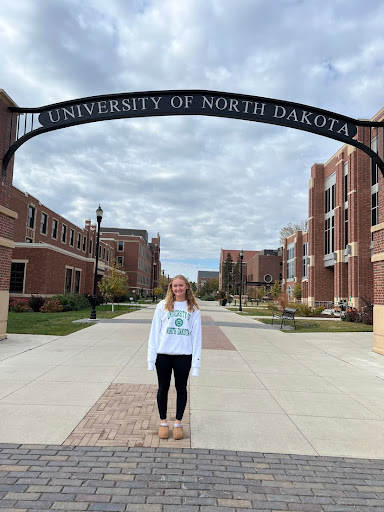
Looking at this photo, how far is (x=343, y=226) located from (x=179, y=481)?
1372 inches

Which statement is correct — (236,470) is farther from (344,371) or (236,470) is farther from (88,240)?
(88,240)

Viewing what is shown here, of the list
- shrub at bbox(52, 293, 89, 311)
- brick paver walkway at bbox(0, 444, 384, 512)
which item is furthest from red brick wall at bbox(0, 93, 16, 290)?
shrub at bbox(52, 293, 89, 311)

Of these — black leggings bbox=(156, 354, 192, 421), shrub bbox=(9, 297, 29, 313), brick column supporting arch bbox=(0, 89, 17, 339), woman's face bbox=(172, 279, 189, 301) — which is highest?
brick column supporting arch bbox=(0, 89, 17, 339)

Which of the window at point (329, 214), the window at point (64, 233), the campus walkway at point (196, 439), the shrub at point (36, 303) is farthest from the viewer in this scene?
the window at point (64, 233)

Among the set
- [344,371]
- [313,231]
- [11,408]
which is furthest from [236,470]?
[313,231]

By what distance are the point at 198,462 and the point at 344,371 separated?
5.53 m

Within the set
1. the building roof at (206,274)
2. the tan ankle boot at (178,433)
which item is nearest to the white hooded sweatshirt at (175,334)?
the tan ankle boot at (178,433)

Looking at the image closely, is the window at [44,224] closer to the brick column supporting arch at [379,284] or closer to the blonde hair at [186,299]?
the brick column supporting arch at [379,284]

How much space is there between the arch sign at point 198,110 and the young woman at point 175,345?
673 cm

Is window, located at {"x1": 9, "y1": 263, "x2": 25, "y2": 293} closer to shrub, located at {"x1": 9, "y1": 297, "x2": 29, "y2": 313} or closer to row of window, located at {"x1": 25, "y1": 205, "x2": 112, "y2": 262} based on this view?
shrub, located at {"x1": 9, "y1": 297, "x2": 29, "y2": 313}

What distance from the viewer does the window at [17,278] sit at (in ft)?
84.7

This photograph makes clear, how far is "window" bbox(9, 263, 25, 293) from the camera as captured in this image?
25.8 m

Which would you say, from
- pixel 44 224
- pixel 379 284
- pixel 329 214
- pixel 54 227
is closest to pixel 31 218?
pixel 44 224

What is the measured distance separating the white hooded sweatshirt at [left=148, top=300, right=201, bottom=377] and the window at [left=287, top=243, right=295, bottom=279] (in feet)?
174
